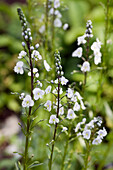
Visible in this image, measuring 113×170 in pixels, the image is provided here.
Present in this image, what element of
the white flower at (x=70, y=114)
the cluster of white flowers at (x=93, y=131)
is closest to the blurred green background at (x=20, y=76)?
the cluster of white flowers at (x=93, y=131)

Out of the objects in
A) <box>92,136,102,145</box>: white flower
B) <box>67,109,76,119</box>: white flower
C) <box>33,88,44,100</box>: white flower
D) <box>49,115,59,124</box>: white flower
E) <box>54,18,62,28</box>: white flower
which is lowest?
<box>92,136,102,145</box>: white flower

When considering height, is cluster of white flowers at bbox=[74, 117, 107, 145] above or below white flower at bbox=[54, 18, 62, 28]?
below

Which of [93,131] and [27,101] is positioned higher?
[27,101]

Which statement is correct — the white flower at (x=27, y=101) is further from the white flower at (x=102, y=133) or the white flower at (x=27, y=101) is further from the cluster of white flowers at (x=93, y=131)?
the white flower at (x=102, y=133)

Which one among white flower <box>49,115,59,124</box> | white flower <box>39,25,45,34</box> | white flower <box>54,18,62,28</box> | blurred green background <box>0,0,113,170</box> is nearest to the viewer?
white flower <box>49,115,59,124</box>

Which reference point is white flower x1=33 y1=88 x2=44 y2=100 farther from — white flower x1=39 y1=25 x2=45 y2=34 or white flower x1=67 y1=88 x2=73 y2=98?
white flower x1=39 y1=25 x2=45 y2=34

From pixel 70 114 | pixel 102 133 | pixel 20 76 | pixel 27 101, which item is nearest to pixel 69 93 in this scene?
pixel 70 114

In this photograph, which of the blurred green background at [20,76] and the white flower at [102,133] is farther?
the blurred green background at [20,76]

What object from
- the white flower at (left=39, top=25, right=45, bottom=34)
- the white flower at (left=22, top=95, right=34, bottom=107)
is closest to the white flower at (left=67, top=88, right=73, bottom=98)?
the white flower at (left=22, top=95, right=34, bottom=107)

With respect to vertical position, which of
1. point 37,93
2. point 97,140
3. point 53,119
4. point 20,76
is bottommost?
point 97,140

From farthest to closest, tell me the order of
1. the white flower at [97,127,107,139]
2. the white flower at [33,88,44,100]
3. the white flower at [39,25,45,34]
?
the white flower at [39,25,45,34], the white flower at [97,127,107,139], the white flower at [33,88,44,100]

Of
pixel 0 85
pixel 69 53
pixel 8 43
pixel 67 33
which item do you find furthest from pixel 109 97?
pixel 8 43

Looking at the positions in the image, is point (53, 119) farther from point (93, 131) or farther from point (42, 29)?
point (42, 29)
